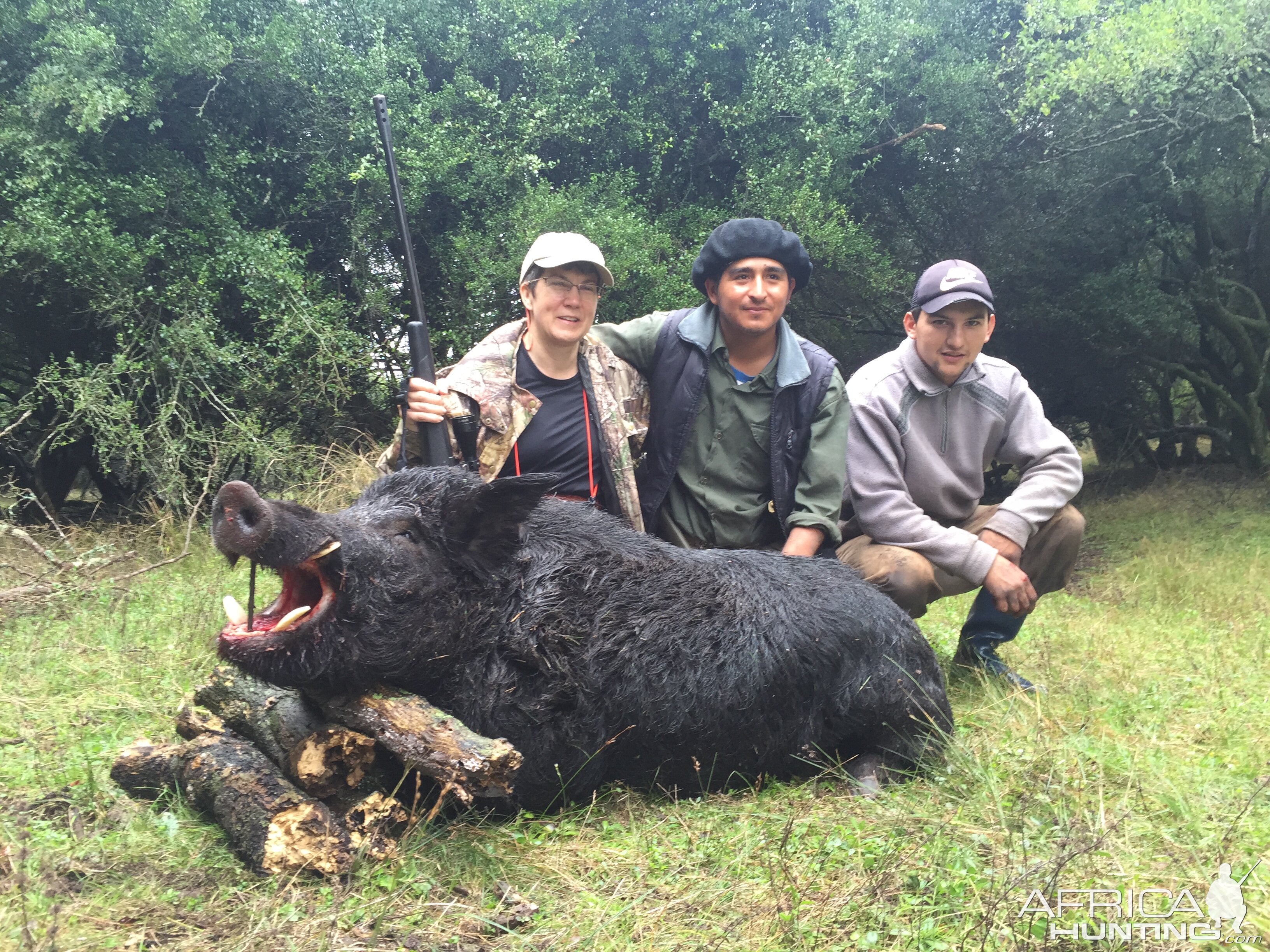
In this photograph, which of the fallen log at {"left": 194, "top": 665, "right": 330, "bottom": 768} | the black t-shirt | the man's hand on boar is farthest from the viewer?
the black t-shirt

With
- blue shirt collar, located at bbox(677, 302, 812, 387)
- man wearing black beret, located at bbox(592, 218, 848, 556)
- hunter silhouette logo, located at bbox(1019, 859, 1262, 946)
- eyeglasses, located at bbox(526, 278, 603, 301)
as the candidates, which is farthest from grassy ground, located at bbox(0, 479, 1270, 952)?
eyeglasses, located at bbox(526, 278, 603, 301)

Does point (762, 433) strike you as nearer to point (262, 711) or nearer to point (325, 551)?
point (325, 551)

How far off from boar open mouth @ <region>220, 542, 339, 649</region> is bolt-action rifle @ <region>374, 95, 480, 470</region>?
2.46 feet

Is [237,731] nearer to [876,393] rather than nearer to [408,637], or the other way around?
[408,637]

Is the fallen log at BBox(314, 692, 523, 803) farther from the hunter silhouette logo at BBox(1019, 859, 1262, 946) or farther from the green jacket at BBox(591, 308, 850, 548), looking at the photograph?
the green jacket at BBox(591, 308, 850, 548)

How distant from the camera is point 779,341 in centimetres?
390

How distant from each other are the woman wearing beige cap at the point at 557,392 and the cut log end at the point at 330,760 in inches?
49.2

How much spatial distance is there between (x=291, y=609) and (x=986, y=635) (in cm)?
298

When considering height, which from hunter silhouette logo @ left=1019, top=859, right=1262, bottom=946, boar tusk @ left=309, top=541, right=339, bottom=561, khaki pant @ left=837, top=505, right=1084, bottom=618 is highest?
boar tusk @ left=309, top=541, right=339, bottom=561

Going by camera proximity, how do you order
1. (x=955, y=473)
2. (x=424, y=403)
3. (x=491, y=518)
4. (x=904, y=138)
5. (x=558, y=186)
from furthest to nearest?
1. (x=904, y=138)
2. (x=558, y=186)
3. (x=955, y=473)
4. (x=424, y=403)
5. (x=491, y=518)

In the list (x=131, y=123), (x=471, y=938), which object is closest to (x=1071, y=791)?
(x=471, y=938)

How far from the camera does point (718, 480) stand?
387 cm

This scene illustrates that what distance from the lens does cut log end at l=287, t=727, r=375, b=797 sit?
238cm

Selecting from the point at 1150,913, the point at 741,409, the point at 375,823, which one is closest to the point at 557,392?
the point at 741,409
